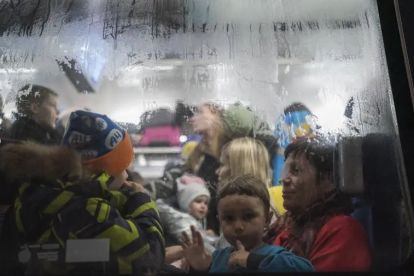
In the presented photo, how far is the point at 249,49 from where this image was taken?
102cm

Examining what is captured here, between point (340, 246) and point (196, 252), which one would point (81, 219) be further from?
point (340, 246)

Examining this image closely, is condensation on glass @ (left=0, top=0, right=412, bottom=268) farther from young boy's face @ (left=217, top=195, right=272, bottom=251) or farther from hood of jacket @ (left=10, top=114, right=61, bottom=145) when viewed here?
young boy's face @ (left=217, top=195, right=272, bottom=251)

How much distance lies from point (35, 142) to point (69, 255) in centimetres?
26

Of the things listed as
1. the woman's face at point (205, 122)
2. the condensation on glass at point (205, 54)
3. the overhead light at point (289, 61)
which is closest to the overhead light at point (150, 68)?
the condensation on glass at point (205, 54)

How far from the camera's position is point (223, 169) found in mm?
851

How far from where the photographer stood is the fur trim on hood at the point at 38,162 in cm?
81

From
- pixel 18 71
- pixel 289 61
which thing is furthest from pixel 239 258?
pixel 18 71

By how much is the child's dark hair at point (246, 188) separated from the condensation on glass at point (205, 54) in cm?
16

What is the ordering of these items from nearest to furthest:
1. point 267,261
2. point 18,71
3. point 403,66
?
point 267,261 → point 403,66 → point 18,71

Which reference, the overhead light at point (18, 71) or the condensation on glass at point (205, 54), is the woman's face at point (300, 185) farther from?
the overhead light at point (18, 71)

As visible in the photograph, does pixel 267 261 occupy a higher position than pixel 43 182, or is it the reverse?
pixel 43 182

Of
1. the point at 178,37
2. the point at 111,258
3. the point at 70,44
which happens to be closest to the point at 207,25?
the point at 178,37

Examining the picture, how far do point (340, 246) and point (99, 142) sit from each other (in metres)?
0.49

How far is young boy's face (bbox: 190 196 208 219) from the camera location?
2.63 ft
